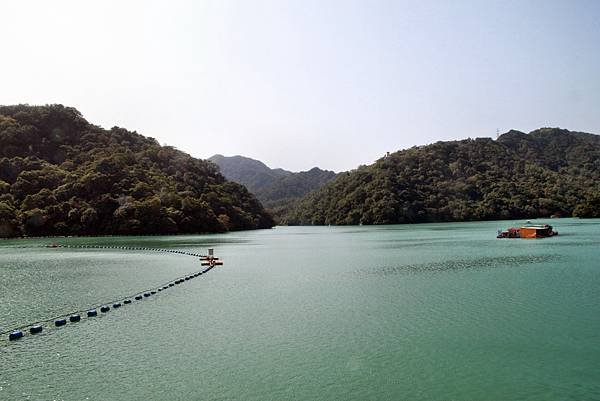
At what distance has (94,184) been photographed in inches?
3457

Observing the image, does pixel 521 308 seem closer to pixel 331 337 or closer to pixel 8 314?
pixel 331 337

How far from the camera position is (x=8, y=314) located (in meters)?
17.6

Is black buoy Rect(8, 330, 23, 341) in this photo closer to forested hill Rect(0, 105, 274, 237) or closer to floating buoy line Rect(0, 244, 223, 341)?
floating buoy line Rect(0, 244, 223, 341)

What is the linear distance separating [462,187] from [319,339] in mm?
131223

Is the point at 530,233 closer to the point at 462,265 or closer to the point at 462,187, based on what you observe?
the point at 462,265

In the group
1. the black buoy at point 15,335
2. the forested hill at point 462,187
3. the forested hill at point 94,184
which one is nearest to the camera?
the black buoy at point 15,335

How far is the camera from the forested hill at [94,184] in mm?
81875

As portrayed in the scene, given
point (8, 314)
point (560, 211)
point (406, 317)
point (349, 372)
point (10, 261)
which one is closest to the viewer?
point (349, 372)

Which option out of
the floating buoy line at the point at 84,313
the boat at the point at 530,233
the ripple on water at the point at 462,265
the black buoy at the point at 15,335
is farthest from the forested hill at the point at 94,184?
the black buoy at the point at 15,335

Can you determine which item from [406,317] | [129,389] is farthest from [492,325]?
[129,389]

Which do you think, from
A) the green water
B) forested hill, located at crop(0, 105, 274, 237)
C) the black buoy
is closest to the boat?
the green water

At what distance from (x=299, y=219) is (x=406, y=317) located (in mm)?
160653

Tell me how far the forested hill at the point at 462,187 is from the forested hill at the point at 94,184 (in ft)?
120

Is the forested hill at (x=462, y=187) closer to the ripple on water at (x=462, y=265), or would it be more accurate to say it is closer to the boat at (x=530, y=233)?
the boat at (x=530, y=233)
